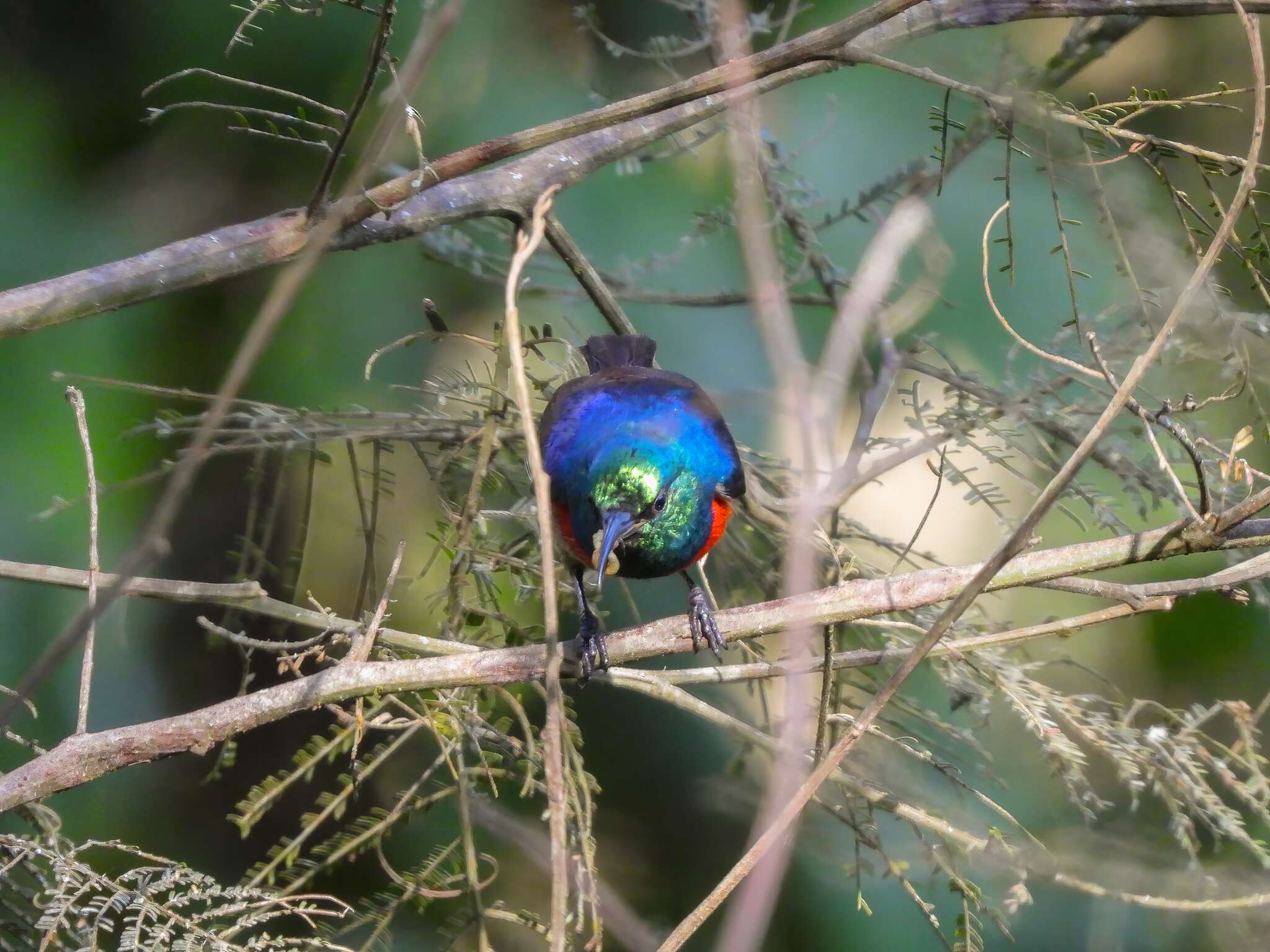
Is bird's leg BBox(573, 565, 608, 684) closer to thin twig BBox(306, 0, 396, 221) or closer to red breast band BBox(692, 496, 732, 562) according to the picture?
red breast band BBox(692, 496, 732, 562)

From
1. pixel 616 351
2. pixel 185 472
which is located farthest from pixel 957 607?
pixel 616 351

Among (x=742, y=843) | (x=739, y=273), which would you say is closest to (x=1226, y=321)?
(x=739, y=273)

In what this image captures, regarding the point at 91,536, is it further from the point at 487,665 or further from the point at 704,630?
the point at 704,630

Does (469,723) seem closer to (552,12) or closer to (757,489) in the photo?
(757,489)

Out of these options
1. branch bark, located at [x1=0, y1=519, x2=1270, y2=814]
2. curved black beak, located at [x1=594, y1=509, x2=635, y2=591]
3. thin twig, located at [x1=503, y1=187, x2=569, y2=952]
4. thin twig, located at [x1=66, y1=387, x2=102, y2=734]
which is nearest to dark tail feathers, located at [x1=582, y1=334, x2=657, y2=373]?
curved black beak, located at [x1=594, y1=509, x2=635, y2=591]

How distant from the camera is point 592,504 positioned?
6.93 ft

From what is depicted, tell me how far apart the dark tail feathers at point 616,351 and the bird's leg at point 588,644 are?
0.61 meters

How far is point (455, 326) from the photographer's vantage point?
9.29ft

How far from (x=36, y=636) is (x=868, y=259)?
2457 mm

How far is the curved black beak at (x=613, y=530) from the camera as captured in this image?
6.44ft

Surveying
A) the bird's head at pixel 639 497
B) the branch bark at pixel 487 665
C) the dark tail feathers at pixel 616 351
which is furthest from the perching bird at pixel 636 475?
the branch bark at pixel 487 665

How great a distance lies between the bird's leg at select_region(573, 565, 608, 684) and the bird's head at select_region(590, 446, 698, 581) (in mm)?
109

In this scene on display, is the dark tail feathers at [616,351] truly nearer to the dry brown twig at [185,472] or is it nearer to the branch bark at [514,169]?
the branch bark at [514,169]

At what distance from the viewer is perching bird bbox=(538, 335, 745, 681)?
6.85 feet
